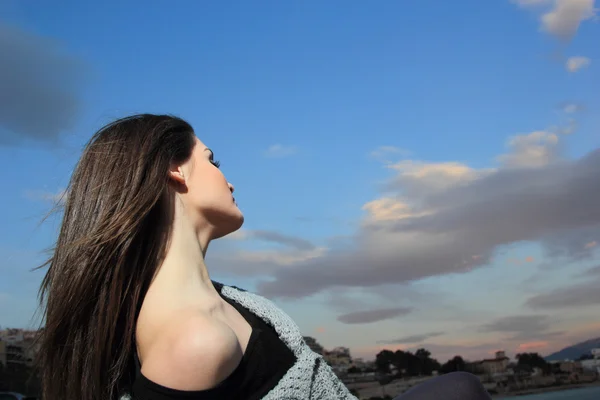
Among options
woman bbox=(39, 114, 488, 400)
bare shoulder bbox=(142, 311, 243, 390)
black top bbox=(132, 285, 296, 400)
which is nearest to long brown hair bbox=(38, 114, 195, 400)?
woman bbox=(39, 114, 488, 400)

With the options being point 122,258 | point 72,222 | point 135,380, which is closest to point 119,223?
point 122,258

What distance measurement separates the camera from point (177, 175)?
1972 mm

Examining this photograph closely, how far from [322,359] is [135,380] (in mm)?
578

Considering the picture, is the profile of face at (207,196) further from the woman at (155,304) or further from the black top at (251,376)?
the black top at (251,376)

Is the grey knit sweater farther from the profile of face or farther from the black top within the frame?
the profile of face

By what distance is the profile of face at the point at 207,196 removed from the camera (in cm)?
196

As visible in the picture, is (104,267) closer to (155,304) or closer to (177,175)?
(155,304)

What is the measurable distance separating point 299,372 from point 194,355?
384mm

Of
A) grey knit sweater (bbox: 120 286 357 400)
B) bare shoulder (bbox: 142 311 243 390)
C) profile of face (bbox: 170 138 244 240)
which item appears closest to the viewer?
bare shoulder (bbox: 142 311 243 390)

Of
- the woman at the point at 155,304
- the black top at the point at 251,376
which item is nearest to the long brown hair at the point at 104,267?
the woman at the point at 155,304

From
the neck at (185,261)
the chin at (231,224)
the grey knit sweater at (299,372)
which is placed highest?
the chin at (231,224)

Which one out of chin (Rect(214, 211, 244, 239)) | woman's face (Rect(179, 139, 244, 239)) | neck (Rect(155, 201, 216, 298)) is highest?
woman's face (Rect(179, 139, 244, 239))

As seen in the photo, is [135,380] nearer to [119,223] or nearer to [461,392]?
[119,223]

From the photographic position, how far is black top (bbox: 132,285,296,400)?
5.03ft
